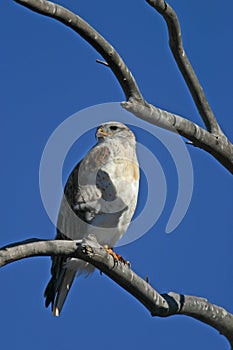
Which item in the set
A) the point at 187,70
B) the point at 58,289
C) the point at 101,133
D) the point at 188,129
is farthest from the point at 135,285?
the point at 101,133

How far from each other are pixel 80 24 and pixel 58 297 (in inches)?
162

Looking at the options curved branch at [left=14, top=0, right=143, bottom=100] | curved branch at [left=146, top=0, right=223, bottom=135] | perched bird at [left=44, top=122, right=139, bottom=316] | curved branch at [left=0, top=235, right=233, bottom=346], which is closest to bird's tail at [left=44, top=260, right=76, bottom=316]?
perched bird at [left=44, top=122, right=139, bottom=316]

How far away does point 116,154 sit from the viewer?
26.6ft

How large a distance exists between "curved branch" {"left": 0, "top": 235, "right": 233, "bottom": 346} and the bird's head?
3380mm

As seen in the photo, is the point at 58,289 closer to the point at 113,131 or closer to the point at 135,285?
the point at 113,131

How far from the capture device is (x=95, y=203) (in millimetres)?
7543

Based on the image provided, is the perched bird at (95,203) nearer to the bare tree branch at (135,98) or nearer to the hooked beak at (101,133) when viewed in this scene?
the hooked beak at (101,133)

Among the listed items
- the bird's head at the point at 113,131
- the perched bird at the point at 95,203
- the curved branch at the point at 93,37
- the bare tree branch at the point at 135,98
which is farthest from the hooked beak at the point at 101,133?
the curved branch at the point at 93,37

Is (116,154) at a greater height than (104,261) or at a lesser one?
greater

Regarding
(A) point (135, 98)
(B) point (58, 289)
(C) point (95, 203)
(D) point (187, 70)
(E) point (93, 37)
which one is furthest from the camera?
(B) point (58, 289)

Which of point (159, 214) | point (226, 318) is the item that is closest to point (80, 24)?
point (226, 318)

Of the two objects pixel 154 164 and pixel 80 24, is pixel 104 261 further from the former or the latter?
pixel 154 164

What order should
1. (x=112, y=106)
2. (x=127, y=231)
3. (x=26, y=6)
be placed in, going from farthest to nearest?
(x=127, y=231) → (x=112, y=106) → (x=26, y=6)

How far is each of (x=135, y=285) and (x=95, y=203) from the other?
256 centimetres
